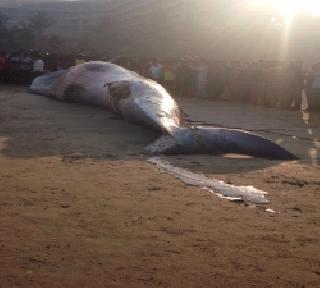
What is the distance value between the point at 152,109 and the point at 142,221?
19.2ft

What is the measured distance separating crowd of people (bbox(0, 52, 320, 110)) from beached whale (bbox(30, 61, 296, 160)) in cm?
453

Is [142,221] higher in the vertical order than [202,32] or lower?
lower

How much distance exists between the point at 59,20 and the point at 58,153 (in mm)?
54707

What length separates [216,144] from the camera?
29.9ft

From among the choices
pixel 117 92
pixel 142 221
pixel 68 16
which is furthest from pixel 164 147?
pixel 68 16

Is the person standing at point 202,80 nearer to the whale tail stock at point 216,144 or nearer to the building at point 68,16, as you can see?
the whale tail stock at point 216,144

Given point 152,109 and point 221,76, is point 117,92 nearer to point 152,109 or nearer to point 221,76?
point 152,109

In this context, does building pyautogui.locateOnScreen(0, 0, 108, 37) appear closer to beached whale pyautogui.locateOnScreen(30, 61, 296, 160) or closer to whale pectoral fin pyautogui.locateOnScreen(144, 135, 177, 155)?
beached whale pyautogui.locateOnScreen(30, 61, 296, 160)

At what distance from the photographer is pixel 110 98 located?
13805mm

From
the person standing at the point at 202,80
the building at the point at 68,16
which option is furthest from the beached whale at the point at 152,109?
the building at the point at 68,16

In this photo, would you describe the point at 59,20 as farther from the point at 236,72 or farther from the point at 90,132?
the point at 90,132

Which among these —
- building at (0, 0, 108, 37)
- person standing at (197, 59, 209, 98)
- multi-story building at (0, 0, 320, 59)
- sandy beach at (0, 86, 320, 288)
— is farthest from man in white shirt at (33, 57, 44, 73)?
building at (0, 0, 108, 37)

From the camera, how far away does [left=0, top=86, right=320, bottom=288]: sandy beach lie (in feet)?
14.2

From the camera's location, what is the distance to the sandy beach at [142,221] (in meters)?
4.32
